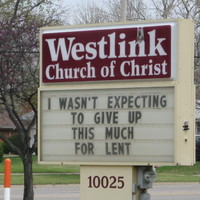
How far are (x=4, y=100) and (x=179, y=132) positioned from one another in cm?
766

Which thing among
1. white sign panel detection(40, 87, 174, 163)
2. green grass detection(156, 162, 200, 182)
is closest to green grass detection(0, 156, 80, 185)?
green grass detection(156, 162, 200, 182)

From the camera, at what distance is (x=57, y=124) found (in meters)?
11.7

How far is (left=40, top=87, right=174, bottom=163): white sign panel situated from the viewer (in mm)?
10984

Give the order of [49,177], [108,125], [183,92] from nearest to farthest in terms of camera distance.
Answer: [183,92] → [108,125] → [49,177]

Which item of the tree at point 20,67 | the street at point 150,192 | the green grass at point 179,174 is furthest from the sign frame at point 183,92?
the green grass at point 179,174

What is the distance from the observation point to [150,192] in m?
27.2

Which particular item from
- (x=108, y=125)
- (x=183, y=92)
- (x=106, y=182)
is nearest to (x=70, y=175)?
(x=106, y=182)

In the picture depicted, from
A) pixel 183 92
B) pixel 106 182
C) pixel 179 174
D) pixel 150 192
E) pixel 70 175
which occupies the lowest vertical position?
pixel 150 192

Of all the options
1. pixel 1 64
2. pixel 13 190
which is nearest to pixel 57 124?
pixel 1 64

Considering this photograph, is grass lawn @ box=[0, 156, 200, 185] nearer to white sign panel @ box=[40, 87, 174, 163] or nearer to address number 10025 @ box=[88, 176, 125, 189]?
white sign panel @ box=[40, 87, 174, 163]

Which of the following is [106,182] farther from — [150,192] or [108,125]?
[150,192]

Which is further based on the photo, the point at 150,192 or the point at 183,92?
the point at 150,192

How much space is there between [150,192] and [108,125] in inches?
641

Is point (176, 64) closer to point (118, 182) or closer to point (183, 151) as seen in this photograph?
point (183, 151)
